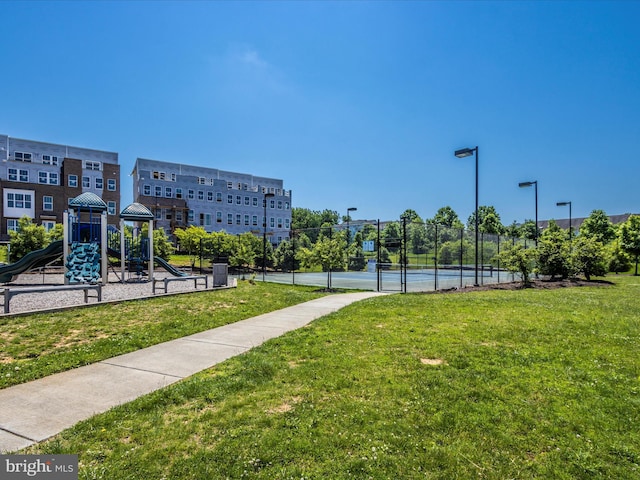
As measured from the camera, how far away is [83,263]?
16891 millimetres

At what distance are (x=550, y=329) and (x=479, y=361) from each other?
131 inches

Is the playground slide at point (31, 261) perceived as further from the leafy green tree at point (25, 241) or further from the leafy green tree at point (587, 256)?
the leafy green tree at point (587, 256)

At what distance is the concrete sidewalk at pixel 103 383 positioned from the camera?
3.76 m

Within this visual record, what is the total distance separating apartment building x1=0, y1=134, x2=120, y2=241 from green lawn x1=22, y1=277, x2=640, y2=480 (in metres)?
47.6

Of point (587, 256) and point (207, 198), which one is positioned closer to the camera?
point (587, 256)

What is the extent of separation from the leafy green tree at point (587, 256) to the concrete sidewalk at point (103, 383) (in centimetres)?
2335

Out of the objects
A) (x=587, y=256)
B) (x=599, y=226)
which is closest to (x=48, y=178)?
(x=587, y=256)

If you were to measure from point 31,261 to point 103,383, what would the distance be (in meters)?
16.3

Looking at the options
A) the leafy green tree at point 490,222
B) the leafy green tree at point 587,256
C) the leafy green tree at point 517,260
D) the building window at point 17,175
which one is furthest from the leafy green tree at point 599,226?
the building window at point 17,175

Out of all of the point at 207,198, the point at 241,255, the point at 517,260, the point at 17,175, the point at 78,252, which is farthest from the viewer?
the point at 207,198

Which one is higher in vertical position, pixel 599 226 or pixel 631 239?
pixel 599 226

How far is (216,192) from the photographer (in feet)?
198

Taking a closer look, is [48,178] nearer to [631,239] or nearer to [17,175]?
[17,175]

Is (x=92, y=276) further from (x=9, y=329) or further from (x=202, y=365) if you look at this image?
(x=202, y=365)
